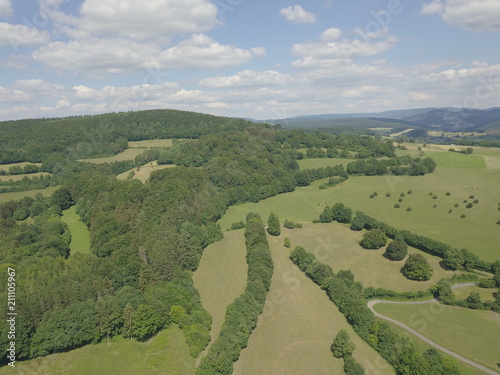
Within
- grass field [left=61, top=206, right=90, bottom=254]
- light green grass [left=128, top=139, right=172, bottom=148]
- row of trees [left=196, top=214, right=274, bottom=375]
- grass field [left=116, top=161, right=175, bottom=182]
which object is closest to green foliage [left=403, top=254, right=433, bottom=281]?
row of trees [left=196, top=214, right=274, bottom=375]

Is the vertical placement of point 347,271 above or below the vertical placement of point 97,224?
below

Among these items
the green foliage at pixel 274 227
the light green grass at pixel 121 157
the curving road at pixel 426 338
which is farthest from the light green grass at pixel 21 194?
the curving road at pixel 426 338

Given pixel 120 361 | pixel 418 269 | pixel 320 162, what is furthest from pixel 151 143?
pixel 418 269

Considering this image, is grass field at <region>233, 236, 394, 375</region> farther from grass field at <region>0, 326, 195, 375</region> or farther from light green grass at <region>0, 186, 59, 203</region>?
light green grass at <region>0, 186, 59, 203</region>

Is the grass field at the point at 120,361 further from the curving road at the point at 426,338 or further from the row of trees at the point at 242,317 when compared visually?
the curving road at the point at 426,338

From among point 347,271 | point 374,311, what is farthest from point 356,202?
point 374,311

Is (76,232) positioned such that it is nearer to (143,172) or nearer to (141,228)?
(141,228)

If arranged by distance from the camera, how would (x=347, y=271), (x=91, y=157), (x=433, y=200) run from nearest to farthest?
(x=347, y=271) → (x=433, y=200) → (x=91, y=157)

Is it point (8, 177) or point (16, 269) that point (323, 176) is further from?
point (8, 177)
